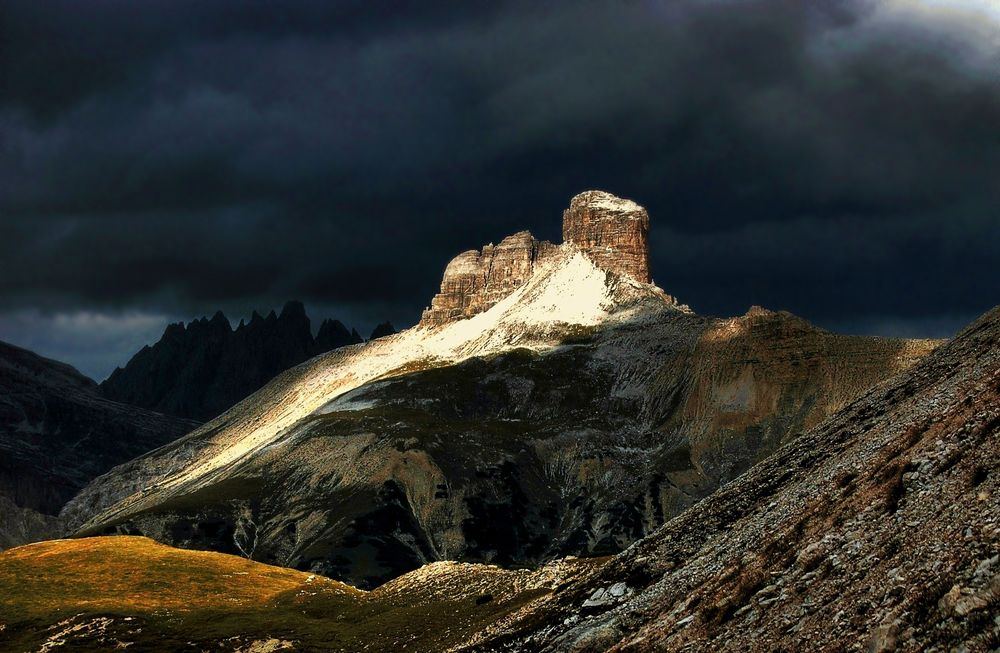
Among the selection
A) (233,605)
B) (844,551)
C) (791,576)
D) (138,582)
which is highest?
(138,582)

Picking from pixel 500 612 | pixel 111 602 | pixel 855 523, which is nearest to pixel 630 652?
pixel 855 523

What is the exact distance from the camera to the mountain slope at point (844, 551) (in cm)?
3828

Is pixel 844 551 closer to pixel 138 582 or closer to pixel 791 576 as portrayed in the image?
pixel 791 576

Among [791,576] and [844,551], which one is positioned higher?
[844,551]

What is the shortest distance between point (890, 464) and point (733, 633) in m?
13.6

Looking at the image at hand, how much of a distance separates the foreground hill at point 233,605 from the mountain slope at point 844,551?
22.9 meters

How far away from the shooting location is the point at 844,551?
159ft

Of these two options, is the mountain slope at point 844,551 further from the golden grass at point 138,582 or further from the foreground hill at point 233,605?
the golden grass at point 138,582

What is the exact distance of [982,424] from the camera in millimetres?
50594

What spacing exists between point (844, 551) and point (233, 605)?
118 metres

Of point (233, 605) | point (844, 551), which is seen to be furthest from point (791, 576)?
point (233, 605)

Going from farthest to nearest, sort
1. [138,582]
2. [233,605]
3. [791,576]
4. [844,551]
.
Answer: [138,582] < [233,605] < [791,576] < [844,551]

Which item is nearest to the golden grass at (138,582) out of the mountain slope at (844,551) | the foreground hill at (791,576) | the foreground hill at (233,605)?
the foreground hill at (233,605)

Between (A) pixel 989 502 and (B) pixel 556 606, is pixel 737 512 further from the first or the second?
(A) pixel 989 502
